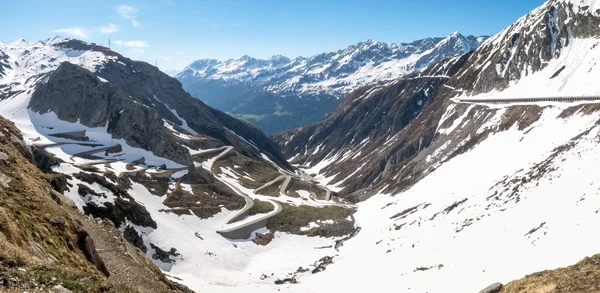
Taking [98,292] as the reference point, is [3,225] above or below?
above

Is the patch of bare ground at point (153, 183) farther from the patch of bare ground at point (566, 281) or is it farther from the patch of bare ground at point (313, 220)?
the patch of bare ground at point (566, 281)

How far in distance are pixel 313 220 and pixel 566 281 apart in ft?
262

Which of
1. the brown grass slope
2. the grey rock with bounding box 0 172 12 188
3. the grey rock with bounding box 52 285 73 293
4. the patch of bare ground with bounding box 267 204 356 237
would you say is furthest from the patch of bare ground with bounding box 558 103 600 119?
the grey rock with bounding box 52 285 73 293

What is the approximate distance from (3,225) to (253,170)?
432ft

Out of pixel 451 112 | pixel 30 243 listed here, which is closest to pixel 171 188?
pixel 30 243

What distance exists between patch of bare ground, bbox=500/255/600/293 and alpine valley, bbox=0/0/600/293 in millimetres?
97

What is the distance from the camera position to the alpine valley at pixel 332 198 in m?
21.0

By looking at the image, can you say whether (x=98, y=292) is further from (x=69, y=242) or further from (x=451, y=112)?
(x=451, y=112)

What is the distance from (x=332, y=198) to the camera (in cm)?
13800

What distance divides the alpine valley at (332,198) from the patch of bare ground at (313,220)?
1.98ft

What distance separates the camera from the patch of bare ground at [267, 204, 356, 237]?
89.1 metres

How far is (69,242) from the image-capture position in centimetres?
1916

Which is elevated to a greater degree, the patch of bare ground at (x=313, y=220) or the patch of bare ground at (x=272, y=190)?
the patch of bare ground at (x=272, y=190)

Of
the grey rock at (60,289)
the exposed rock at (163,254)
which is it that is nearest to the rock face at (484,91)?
the exposed rock at (163,254)
